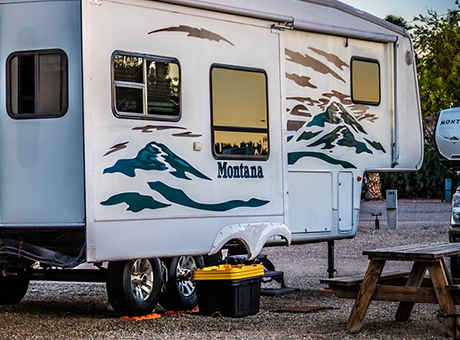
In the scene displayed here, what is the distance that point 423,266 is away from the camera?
855 cm

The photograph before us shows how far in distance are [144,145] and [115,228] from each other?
2.77 ft

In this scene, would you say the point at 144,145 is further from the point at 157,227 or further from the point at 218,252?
the point at 218,252

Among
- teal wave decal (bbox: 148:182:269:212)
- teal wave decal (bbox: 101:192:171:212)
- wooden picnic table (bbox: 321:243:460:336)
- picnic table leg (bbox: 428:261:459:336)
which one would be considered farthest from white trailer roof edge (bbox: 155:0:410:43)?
picnic table leg (bbox: 428:261:459:336)

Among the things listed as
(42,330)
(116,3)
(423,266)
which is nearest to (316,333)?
(423,266)

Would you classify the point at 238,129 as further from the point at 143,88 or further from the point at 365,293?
the point at 365,293

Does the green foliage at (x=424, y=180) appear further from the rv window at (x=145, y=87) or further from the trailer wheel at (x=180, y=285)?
the rv window at (x=145, y=87)

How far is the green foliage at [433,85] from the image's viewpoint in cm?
3641

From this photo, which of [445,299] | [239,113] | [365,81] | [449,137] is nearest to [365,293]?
[445,299]

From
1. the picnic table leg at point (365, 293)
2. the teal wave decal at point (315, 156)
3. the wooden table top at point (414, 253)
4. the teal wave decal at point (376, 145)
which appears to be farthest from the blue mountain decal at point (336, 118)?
the picnic table leg at point (365, 293)

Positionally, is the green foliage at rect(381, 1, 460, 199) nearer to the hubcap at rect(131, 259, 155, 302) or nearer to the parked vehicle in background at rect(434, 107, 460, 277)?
the parked vehicle in background at rect(434, 107, 460, 277)

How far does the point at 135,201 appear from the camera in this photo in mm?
8930

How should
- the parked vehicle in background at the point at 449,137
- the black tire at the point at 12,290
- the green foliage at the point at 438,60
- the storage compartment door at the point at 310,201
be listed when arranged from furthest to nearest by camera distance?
the green foliage at the point at 438,60
the parked vehicle in background at the point at 449,137
the storage compartment door at the point at 310,201
the black tire at the point at 12,290

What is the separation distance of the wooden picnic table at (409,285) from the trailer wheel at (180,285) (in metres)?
1.93

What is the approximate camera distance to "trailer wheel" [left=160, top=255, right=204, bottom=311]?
9953 millimetres
